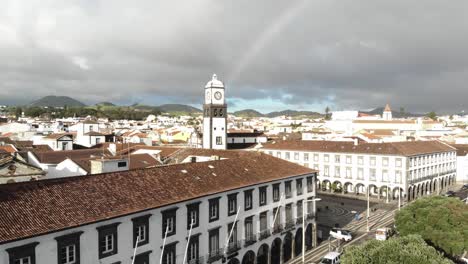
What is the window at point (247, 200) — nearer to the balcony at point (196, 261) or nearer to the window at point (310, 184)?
the balcony at point (196, 261)

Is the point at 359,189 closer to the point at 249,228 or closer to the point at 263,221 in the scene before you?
the point at 263,221

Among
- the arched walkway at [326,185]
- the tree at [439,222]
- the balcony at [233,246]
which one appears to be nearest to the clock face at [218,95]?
the arched walkway at [326,185]

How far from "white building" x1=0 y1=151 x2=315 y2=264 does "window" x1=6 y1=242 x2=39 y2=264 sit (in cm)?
5

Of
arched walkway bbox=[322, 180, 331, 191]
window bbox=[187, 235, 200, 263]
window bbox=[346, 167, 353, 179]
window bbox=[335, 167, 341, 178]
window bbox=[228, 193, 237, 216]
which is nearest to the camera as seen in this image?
window bbox=[187, 235, 200, 263]

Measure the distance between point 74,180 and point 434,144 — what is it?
A: 86799 millimetres

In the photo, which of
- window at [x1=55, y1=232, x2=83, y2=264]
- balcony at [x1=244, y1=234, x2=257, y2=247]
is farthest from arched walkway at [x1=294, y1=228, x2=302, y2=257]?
window at [x1=55, y1=232, x2=83, y2=264]

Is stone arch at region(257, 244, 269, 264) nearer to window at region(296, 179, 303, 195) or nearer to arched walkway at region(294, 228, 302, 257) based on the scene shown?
arched walkway at region(294, 228, 302, 257)

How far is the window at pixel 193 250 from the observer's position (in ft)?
104

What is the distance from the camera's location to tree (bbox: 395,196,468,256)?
3772 cm

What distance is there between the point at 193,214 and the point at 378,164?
58.0 metres

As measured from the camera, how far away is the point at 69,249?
2378cm

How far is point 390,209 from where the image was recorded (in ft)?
226

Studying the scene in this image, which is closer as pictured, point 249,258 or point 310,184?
point 249,258

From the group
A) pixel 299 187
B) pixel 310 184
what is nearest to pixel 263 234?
pixel 299 187
